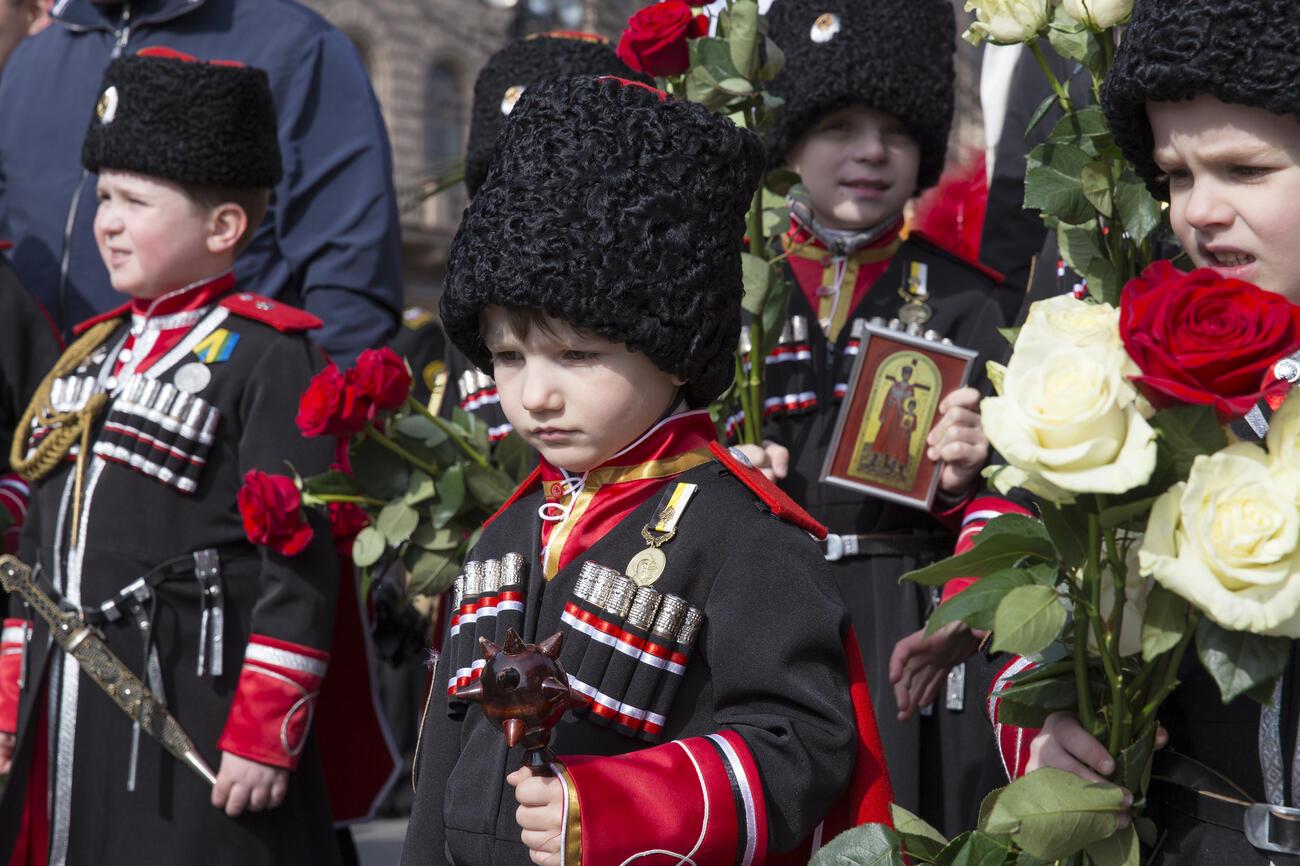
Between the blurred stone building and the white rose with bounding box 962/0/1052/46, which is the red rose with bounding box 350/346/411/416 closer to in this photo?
the white rose with bounding box 962/0/1052/46

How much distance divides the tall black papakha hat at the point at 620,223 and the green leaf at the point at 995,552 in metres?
0.62

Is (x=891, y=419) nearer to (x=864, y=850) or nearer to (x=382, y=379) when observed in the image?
(x=382, y=379)

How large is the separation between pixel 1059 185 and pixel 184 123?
6.71 ft

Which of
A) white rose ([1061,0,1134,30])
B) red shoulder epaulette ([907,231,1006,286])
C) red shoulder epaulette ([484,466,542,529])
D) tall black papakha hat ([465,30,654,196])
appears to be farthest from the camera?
tall black papakha hat ([465,30,654,196])

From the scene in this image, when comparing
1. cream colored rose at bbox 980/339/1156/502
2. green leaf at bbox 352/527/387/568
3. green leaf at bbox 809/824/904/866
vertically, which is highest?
cream colored rose at bbox 980/339/1156/502

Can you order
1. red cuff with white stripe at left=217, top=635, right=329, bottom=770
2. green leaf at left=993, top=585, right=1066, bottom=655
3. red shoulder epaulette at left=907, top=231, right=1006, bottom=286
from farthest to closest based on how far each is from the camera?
red shoulder epaulette at left=907, top=231, right=1006, bottom=286 < red cuff with white stripe at left=217, top=635, right=329, bottom=770 < green leaf at left=993, top=585, right=1066, bottom=655

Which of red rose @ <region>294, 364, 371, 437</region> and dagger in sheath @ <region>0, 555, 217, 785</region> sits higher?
red rose @ <region>294, 364, 371, 437</region>

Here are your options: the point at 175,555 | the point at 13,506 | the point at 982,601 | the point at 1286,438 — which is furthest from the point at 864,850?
the point at 13,506

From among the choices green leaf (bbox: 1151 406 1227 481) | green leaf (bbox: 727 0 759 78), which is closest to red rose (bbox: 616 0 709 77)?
green leaf (bbox: 727 0 759 78)

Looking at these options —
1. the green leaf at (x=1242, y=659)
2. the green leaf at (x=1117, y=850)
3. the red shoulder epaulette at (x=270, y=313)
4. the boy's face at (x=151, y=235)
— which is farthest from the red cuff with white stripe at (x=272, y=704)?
the green leaf at (x=1242, y=659)

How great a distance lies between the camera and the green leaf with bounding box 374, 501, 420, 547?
11.7 feet

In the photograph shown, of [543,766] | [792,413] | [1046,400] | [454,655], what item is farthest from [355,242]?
[1046,400]

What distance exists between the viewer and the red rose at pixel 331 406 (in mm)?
3387

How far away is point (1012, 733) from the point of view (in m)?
2.40
